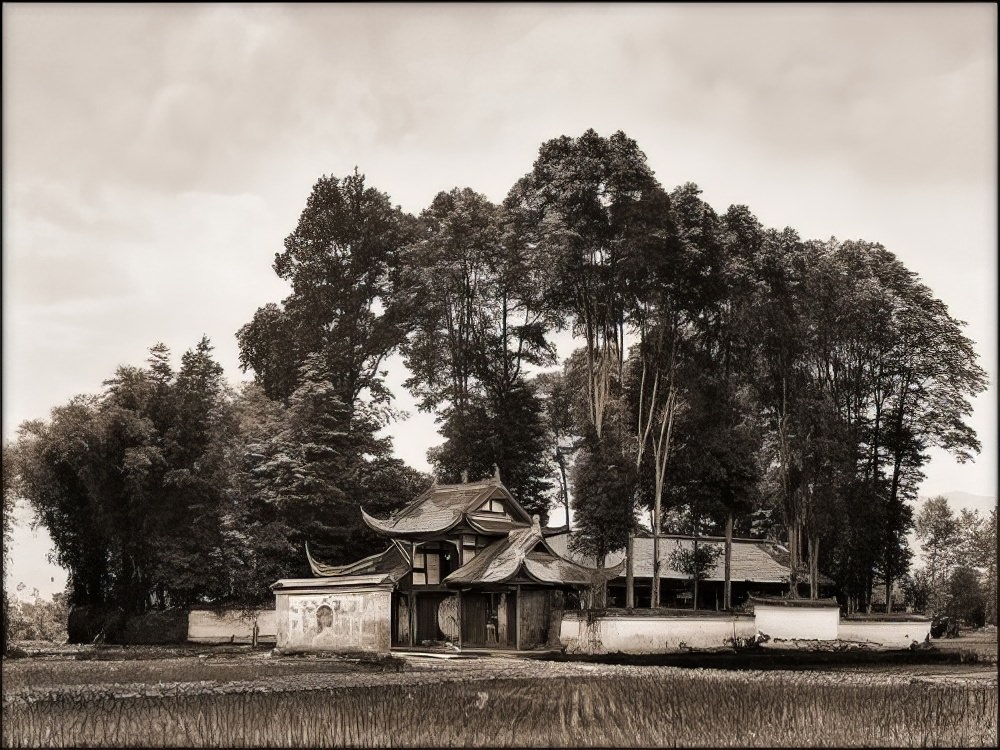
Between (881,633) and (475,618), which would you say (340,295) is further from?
(881,633)

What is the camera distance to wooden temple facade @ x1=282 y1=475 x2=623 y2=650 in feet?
86.7

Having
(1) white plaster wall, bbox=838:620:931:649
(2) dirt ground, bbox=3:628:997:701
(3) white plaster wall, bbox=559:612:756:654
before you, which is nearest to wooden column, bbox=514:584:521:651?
(3) white plaster wall, bbox=559:612:756:654

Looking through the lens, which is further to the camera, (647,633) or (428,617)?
(428,617)

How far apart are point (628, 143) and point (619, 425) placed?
28.1 feet

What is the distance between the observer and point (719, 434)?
30.5 meters

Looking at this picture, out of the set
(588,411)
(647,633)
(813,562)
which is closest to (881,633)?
(813,562)

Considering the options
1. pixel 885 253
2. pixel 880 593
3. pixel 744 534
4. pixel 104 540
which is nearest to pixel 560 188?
pixel 885 253

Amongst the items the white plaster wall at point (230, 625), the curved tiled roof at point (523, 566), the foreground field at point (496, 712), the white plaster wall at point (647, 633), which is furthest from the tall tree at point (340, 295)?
the foreground field at point (496, 712)

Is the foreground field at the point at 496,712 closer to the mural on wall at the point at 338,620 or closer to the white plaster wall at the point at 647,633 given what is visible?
the white plaster wall at the point at 647,633

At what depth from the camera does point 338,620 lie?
2789 centimetres

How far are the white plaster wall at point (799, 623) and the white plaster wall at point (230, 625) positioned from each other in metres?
15.0

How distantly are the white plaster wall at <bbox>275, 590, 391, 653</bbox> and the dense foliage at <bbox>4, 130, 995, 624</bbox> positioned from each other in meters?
4.04

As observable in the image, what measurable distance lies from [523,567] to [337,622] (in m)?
5.83

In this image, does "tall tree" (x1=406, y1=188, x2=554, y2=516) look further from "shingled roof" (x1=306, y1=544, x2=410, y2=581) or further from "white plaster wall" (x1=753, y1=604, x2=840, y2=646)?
"white plaster wall" (x1=753, y1=604, x2=840, y2=646)
